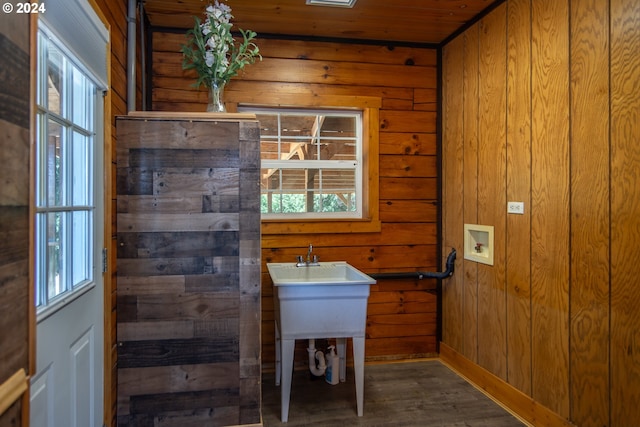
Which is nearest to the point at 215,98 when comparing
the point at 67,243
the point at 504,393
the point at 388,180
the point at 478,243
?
the point at 67,243

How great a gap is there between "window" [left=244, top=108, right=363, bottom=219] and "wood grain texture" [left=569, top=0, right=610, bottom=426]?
61.4 inches

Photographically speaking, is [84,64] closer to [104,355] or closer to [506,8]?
[104,355]

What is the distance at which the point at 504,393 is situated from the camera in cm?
241

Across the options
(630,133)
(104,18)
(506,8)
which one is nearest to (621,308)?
(630,133)

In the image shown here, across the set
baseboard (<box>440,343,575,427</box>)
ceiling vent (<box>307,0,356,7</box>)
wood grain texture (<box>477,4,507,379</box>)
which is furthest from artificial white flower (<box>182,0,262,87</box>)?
baseboard (<box>440,343,575,427</box>)

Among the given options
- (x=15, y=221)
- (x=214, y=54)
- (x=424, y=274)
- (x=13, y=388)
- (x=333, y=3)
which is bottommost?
(x=424, y=274)

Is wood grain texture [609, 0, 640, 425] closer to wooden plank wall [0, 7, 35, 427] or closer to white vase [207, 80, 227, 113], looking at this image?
white vase [207, 80, 227, 113]

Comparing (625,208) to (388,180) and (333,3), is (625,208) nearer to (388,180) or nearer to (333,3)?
(388,180)

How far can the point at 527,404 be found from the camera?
222 centimetres

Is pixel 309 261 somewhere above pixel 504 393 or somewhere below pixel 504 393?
above

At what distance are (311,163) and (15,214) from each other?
2.30 meters

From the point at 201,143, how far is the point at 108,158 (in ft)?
1.42

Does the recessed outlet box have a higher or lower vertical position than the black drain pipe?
higher

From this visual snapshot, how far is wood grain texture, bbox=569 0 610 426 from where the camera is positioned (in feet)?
5.82
